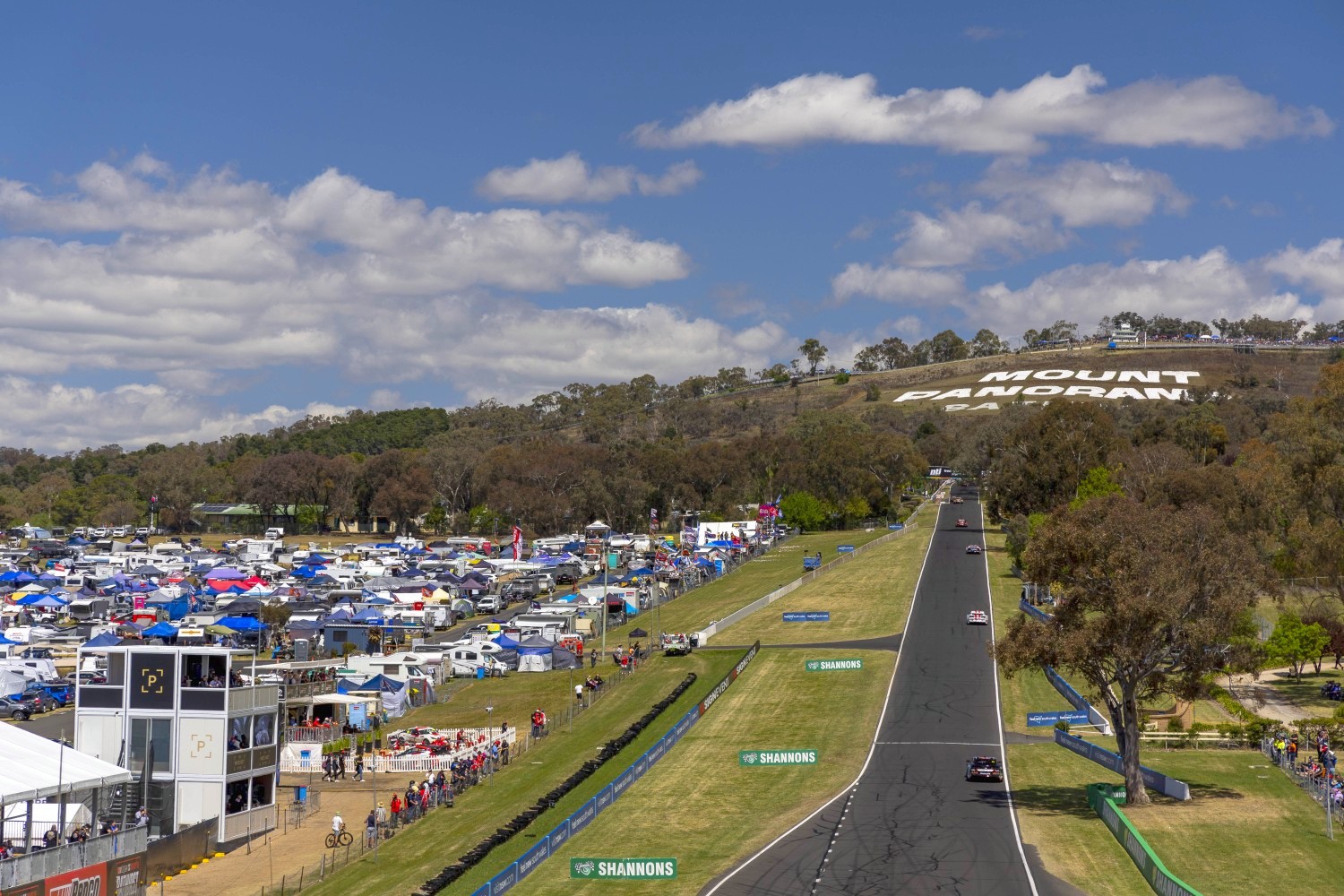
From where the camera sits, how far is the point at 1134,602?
42094 millimetres

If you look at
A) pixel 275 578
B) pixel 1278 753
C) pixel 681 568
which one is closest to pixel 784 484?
pixel 681 568

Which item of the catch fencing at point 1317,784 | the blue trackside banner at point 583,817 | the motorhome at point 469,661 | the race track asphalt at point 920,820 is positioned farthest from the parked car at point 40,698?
the catch fencing at point 1317,784

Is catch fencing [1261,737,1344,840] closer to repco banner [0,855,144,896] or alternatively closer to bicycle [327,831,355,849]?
bicycle [327,831,355,849]

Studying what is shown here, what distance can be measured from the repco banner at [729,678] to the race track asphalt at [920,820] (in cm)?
813

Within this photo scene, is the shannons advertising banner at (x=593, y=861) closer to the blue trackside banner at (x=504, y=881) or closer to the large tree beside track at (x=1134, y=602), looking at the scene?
the blue trackside banner at (x=504, y=881)

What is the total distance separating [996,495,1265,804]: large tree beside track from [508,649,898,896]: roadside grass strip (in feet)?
30.6

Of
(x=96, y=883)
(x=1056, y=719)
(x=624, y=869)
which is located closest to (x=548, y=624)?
(x=1056, y=719)

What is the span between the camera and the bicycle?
41.6m

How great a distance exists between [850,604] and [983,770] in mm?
43772

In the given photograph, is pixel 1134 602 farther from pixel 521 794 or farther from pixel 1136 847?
pixel 521 794

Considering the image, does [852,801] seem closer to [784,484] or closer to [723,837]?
[723,837]

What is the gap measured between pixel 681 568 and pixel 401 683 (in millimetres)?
49617

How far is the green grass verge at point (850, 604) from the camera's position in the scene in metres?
81.2

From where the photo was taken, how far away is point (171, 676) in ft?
145
